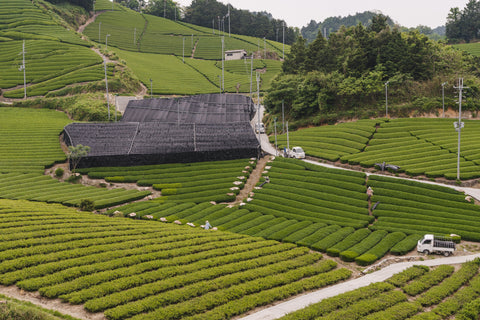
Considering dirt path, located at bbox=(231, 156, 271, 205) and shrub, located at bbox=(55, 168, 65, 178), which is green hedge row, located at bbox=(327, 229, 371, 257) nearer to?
dirt path, located at bbox=(231, 156, 271, 205)

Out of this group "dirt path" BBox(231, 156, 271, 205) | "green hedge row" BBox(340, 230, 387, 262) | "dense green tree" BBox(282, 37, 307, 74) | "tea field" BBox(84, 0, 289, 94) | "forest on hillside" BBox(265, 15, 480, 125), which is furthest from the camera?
"tea field" BBox(84, 0, 289, 94)

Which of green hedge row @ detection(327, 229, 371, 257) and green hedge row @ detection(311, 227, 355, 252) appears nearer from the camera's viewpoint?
green hedge row @ detection(327, 229, 371, 257)

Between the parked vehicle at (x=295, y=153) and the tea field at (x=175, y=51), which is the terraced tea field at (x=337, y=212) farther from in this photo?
the tea field at (x=175, y=51)

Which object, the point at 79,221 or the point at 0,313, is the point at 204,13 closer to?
the point at 79,221

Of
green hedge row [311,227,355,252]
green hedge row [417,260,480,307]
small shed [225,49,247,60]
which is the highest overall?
small shed [225,49,247,60]

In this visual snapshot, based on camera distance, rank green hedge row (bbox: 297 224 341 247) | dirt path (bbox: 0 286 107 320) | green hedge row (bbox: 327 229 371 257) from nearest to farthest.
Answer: dirt path (bbox: 0 286 107 320)
green hedge row (bbox: 327 229 371 257)
green hedge row (bbox: 297 224 341 247)

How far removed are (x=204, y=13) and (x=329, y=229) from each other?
16357cm

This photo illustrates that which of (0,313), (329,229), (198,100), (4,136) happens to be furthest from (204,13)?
(0,313)

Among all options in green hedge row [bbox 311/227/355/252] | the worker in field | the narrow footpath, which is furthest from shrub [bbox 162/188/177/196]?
the narrow footpath

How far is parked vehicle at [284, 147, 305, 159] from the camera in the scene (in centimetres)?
5541

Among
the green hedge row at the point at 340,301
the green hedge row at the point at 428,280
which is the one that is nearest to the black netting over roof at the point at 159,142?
the green hedge row at the point at 428,280

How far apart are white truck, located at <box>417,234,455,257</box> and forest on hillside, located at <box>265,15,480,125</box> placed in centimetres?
3605

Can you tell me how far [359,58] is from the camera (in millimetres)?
72000

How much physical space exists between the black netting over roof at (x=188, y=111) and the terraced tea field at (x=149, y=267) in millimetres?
37859
